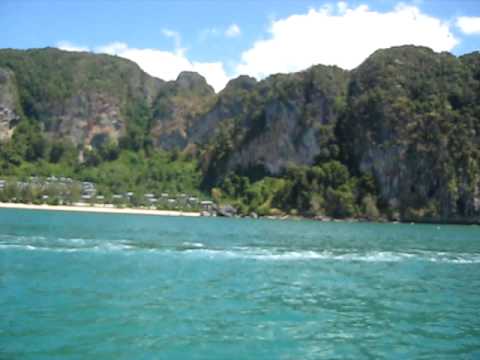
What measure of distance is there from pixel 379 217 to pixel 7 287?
15607 centimetres

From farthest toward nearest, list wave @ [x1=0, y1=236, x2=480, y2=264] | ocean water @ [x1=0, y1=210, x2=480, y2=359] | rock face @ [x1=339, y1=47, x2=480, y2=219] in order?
rock face @ [x1=339, y1=47, x2=480, y2=219], wave @ [x1=0, y1=236, x2=480, y2=264], ocean water @ [x1=0, y1=210, x2=480, y2=359]

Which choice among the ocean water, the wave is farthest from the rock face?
the ocean water

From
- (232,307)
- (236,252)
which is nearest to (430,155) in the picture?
(236,252)

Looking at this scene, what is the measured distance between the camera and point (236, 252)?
57.4 meters

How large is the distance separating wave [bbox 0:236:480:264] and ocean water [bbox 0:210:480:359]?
0.89 m

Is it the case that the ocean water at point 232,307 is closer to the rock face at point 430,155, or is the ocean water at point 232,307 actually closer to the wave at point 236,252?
the wave at point 236,252

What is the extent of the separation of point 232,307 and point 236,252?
92.7ft

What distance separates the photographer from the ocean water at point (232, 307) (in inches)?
870

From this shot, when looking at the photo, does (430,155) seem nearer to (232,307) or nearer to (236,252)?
(236,252)

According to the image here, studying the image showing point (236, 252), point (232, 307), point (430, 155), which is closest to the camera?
point (232, 307)

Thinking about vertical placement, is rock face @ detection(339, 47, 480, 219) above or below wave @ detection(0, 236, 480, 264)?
above

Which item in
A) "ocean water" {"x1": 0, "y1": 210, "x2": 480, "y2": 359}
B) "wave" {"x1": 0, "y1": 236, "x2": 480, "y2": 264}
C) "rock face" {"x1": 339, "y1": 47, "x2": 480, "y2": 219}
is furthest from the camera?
"rock face" {"x1": 339, "y1": 47, "x2": 480, "y2": 219}

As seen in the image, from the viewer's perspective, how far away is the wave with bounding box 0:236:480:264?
5356 centimetres

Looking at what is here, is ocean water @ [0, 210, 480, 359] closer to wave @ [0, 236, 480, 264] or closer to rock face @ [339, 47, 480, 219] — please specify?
wave @ [0, 236, 480, 264]
